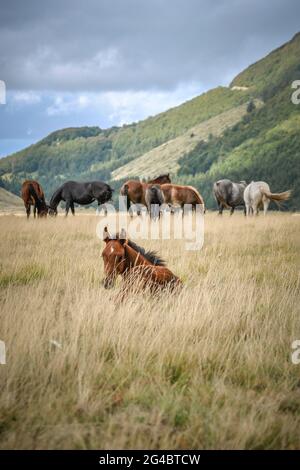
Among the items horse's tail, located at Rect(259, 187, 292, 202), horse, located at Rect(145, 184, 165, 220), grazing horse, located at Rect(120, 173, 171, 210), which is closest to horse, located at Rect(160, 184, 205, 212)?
horse, located at Rect(145, 184, 165, 220)

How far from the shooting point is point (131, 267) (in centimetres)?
570

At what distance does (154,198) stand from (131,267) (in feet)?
47.3

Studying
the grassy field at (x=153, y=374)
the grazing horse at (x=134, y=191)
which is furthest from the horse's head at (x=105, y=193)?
the grassy field at (x=153, y=374)

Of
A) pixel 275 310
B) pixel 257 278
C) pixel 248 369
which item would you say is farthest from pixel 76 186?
pixel 248 369

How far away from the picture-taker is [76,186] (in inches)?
899

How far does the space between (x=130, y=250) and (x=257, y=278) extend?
2936mm

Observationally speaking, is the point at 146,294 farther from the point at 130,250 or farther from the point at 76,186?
the point at 76,186

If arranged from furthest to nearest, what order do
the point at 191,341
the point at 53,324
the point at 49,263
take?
1. the point at 49,263
2. the point at 53,324
3. the point at 191,341

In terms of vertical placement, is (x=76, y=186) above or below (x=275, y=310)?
above

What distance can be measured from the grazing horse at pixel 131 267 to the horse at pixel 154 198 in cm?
1376

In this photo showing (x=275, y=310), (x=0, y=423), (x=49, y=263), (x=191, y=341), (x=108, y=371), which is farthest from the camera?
(x=49, y=263)

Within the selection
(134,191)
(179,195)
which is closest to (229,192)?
(179,195)

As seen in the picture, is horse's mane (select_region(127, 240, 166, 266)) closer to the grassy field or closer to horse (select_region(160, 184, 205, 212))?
the grassy field

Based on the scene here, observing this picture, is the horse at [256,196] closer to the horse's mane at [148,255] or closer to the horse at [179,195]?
the horse at [179,195]
